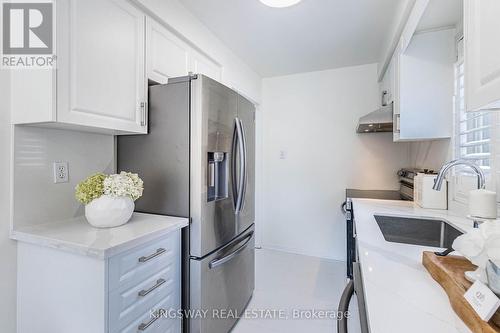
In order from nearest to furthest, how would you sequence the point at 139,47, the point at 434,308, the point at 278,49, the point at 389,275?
the point at 434,308, the point at 389,275, the point at 139,47, the point at 278,49

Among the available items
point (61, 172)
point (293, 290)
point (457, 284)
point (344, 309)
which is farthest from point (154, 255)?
point (293, 290)

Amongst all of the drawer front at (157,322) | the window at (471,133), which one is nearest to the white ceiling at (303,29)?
the window at (471,133)

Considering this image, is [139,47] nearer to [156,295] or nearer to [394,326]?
[156,295]

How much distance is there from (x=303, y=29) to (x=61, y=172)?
7.02ft

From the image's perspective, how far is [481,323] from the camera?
0.50 m

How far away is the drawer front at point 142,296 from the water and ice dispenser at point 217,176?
477 millimetres

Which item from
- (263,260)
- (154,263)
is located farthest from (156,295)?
(263,260)

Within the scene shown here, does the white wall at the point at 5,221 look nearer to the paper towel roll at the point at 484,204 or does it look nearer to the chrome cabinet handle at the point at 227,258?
the chrome cabinet handle at the point at 227,258

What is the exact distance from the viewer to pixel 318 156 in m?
3.23

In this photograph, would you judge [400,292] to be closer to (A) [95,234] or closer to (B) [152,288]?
(B) [152,288]

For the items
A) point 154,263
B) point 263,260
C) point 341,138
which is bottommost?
point 263,260

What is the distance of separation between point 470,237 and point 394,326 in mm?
293

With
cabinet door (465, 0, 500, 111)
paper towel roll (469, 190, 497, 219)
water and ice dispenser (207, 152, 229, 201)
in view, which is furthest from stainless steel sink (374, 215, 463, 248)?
water and ice dispenser (207, 152, 229, 201)

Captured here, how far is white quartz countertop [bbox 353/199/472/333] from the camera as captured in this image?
0.55m
